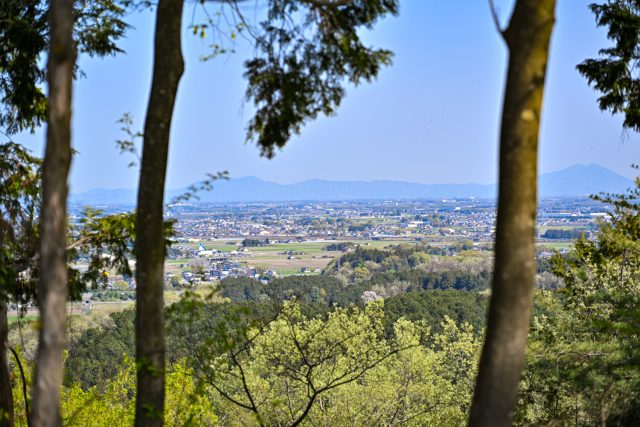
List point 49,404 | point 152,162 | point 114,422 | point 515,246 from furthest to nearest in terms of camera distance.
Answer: point 114,422
point 152,162
point 49,404
point 515,246

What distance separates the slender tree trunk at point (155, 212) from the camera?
3.20 m

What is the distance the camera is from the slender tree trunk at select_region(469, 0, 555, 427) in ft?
6.99

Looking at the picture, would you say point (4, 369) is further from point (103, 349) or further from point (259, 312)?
point (103, 349)

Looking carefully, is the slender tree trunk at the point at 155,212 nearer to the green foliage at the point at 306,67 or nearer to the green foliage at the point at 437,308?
the green foliage at the point at 306,67

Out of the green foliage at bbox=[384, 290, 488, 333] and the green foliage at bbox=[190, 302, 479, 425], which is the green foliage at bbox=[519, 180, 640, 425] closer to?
the green foliage at bbox=[190, 302, 479, 425]

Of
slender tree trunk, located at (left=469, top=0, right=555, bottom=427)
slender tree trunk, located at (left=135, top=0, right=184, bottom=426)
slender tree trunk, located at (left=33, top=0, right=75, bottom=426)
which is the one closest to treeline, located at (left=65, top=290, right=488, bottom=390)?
slender tree trunk, located at (left=135, top=0, right=184, bottom=426)

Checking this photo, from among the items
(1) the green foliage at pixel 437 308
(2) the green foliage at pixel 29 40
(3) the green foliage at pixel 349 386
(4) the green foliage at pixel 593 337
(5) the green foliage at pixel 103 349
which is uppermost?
(2) the green foliage at pixel 29 40

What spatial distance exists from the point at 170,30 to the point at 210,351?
206cm

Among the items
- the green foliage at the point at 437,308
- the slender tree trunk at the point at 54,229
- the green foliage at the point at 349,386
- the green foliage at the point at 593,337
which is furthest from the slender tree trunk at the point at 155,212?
the green foliage at the point at 437,308

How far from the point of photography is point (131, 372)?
1247 centimetres

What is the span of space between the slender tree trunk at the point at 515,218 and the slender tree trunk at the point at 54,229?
5.18ft

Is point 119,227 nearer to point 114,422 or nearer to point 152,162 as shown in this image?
point 152,162

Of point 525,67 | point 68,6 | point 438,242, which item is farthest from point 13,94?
point 438,242

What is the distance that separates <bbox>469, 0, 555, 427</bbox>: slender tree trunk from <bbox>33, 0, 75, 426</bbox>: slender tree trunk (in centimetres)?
158
